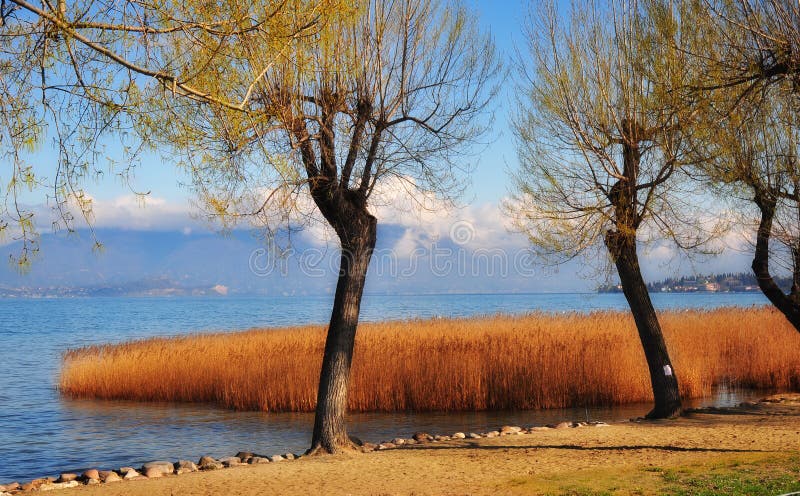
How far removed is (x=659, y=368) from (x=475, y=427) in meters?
3.49

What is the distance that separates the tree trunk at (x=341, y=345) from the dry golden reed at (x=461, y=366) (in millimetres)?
5444

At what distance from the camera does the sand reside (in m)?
8.34

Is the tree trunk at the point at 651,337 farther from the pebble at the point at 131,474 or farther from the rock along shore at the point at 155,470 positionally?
the pebble at the point at 131,474

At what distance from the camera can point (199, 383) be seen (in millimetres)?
18781

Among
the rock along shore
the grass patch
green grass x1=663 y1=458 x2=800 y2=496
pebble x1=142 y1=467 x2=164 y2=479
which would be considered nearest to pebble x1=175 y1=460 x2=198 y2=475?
the rock along shore

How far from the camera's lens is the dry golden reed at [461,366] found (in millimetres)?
16531

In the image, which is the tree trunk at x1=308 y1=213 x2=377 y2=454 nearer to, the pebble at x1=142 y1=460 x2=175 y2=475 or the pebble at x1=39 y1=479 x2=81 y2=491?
the pebble at x1=142 y1=460 x2=175 y2=475

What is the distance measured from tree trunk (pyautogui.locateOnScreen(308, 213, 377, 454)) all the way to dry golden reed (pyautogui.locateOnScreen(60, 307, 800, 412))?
214 inches

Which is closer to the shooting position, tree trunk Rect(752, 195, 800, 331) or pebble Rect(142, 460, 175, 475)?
pebble Rect(142, 460, 175, 475)

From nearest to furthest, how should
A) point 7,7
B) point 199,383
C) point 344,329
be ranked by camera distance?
point 7,7, point 344,329, point 199,383

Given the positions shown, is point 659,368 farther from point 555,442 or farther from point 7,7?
point 7,7

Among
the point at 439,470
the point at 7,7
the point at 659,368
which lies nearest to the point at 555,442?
the point at 439,470

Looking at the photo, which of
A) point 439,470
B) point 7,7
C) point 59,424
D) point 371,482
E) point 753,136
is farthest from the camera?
point 59,424

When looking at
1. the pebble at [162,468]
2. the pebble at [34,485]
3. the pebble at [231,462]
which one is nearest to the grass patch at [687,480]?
the pebble at [231,462]
